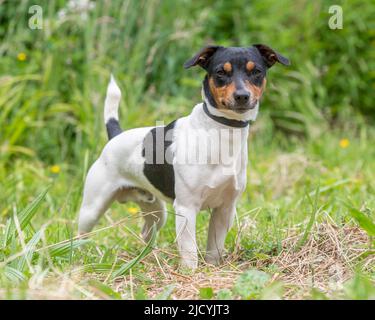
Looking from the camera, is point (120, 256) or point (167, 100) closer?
point (120, 256)

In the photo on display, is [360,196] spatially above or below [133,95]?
below

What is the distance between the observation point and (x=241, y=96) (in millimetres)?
3381

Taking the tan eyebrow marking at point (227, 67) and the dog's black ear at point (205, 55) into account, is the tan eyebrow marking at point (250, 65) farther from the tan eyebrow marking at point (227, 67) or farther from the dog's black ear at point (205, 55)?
the dog's black ear at point (205, 55)

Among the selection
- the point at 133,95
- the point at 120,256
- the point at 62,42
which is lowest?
the point at 120,256

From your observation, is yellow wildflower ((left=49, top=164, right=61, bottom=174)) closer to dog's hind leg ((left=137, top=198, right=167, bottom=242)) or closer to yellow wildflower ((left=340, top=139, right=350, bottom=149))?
dog's hind leg ((left=137, top=198, right=167, bottom=242))

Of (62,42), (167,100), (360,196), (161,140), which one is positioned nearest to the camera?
(161,140)

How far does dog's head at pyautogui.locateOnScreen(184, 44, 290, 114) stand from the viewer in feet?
11.2

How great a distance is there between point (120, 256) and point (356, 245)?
4.06 feet

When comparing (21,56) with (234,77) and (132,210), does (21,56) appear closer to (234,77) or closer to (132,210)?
(132,210)

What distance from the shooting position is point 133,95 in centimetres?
629

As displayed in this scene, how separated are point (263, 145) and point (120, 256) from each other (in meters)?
3.24
